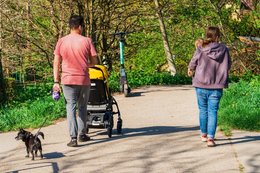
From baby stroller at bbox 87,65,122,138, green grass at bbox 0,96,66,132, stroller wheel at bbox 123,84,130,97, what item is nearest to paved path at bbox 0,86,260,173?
baby stroller at bbox 87,65,122,138

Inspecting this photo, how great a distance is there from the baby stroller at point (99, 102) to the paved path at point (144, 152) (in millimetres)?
249

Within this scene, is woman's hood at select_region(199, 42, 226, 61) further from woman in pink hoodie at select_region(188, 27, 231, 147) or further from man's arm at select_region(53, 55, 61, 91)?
man's arm at select_region(53, 55, 61, 91)

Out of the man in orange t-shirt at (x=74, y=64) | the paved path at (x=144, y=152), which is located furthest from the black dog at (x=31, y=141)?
the man in orange t-shirt at (x=74, y=64)

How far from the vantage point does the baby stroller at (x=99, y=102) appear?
795cm

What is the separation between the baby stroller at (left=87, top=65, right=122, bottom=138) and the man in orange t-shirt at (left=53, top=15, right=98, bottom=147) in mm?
521

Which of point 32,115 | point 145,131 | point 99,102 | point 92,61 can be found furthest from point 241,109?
point 32,115

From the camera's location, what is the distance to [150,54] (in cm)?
2538

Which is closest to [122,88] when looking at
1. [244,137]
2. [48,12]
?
[48,12]

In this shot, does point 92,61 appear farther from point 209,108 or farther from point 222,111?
point 222,111

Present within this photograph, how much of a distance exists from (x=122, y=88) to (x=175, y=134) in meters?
5.64

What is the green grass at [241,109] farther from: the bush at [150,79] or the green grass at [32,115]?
the bush at [150,79]

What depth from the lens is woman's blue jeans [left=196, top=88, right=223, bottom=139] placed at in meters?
7.12

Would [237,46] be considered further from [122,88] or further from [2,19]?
[2,19]

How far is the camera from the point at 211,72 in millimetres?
7102
